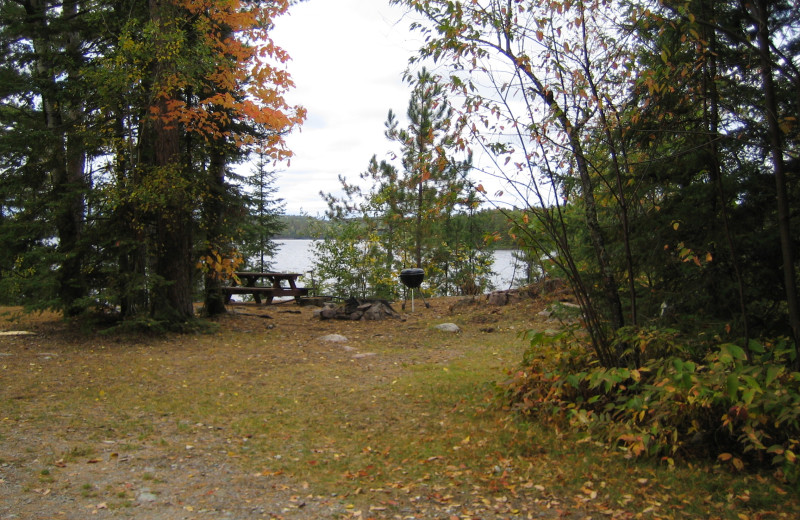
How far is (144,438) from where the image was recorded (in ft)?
14.5

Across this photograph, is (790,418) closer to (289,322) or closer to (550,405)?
(550,405)

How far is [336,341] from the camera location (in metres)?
9.12

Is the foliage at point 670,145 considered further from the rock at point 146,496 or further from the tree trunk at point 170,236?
the tree trunk at point 170,236

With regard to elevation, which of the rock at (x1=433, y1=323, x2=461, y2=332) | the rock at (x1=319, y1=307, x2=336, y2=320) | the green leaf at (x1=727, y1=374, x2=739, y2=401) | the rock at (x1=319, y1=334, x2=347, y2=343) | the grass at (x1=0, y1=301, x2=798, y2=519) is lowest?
the grass at (x1=0, y1=301, x2=798, y2=519)

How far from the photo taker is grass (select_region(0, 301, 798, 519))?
3377 millimetres

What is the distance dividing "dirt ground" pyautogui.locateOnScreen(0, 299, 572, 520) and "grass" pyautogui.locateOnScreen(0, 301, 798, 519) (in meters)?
0.03

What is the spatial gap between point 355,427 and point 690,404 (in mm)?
2624

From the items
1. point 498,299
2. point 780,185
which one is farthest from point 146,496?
point 498,299

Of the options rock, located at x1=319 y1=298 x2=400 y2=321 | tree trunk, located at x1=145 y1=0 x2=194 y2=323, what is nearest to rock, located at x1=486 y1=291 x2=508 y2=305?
rock, located at x1=319 y1=298 x2=400 y2=321

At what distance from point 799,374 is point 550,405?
1799 mm

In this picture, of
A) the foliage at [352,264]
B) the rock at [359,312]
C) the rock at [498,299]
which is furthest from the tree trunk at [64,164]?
the foliage at [352,264]

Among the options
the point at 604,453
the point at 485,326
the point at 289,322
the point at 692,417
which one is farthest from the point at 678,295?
the point at 289,322

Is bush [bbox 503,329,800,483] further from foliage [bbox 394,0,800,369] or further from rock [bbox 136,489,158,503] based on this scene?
rock [bbox 136,489,158,503]

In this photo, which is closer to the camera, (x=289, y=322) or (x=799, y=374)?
(x=799, y=374)
